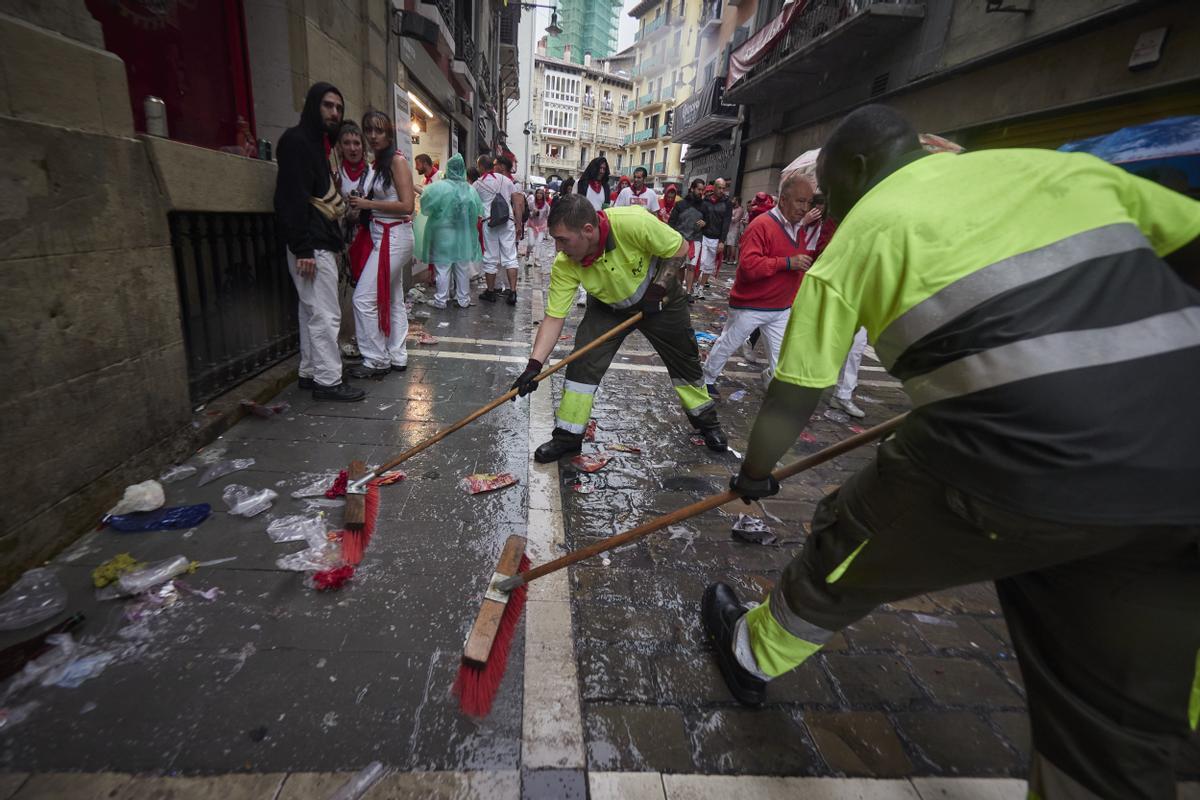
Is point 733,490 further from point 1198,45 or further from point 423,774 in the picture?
point 1198,45

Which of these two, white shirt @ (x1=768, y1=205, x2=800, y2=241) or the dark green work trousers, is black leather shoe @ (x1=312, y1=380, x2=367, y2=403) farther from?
the dark green work trousers

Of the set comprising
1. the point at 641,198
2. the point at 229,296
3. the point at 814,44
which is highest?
the point at 814,44

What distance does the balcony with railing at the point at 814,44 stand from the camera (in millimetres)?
10594

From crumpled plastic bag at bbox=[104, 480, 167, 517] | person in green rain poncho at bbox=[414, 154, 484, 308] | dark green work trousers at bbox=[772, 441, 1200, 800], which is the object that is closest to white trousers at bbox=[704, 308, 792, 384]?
dark green work trousers at bbox=[772, 441, 1200, 800]

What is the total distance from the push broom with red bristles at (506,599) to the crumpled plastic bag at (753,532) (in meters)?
1.08

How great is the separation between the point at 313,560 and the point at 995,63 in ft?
37.0

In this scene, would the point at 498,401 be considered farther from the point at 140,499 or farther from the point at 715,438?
the point at 140,499

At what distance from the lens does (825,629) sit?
1.70 metres

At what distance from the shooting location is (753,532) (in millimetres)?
3023

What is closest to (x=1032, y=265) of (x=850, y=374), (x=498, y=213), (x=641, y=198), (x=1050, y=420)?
(x=1050, y=420)

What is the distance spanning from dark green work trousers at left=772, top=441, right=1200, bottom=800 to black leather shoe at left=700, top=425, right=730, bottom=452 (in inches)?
104

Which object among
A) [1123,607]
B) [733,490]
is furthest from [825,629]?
[1123,607]

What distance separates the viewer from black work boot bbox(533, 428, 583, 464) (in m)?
3.71

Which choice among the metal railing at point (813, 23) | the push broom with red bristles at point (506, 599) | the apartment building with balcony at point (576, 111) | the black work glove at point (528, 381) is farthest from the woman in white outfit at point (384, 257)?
the apartment building with balcony at point (576, 111)
